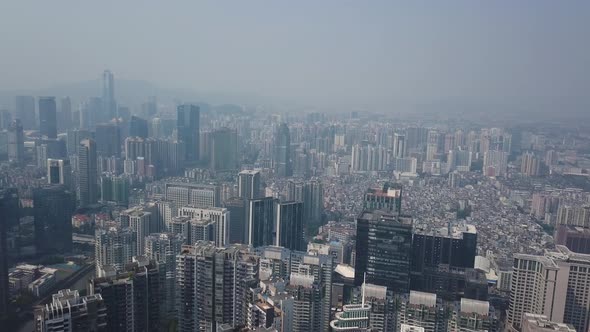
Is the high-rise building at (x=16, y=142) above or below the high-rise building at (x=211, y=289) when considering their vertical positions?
above

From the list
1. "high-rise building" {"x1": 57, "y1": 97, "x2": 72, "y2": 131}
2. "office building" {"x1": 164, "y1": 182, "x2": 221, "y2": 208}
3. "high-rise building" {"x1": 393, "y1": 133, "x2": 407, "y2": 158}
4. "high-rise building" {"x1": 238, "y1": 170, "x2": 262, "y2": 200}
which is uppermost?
"high-rise building" {"x1": 57, "y1": 97, "x2": 72, "y2": 131}

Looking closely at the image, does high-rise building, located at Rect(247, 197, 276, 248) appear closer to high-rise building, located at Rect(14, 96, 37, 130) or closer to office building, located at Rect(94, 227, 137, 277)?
office building, located at Rect(94, 227, 137, 277)

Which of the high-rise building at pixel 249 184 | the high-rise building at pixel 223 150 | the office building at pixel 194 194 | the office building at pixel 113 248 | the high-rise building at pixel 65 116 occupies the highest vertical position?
the high-rise building at pixel 65 116

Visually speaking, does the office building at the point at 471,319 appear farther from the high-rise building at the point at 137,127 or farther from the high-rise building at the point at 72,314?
the high-rise building at the point at 137,127

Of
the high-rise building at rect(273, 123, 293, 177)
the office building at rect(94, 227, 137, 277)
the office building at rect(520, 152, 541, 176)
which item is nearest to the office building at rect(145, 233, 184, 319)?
the office building at rect(94, 227, 137, 277)

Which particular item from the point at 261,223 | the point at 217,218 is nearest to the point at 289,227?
the point at 261,223

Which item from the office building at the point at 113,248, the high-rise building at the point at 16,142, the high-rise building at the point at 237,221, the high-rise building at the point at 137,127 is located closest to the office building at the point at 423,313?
the high-rise building at the point at 237,221
